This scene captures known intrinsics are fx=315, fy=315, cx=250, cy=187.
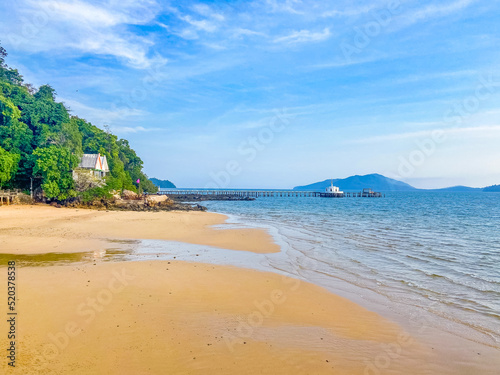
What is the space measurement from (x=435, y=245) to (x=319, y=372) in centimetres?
1739

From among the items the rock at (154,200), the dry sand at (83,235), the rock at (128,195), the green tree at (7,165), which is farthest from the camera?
the rock at (128,195)

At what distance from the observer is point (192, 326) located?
6.64m

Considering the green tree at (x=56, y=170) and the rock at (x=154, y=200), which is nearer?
the green tree at (x=56, y=170)

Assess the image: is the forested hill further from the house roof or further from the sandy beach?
the sandy beach

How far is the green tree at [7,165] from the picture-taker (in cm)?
3350

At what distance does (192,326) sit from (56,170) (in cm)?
3668

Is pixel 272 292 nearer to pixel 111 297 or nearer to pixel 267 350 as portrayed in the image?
Result: pixel 267 350

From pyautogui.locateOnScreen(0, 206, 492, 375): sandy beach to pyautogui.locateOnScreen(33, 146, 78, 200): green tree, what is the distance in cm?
2891

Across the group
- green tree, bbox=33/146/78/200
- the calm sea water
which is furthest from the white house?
the calm sea water

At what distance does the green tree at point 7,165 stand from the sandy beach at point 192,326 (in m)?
29.3

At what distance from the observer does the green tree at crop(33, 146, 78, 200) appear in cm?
3547

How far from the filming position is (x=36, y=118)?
4059cm

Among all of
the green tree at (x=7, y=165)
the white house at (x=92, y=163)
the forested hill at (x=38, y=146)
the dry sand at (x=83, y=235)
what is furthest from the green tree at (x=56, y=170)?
the dry sand at (x=83, y=235)

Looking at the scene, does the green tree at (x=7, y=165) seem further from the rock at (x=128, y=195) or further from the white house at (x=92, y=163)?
the rock at (x=128, y=195)
